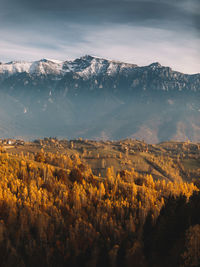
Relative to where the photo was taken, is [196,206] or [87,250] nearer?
[196,206]

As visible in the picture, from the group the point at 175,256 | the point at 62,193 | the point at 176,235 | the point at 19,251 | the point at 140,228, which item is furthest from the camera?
the point at 62,193

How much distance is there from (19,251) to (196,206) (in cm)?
6763

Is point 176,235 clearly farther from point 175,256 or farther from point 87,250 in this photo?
point 87,250

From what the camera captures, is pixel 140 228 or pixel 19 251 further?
pixel 140 228

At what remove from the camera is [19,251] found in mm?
99438

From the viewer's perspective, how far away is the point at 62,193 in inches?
6319

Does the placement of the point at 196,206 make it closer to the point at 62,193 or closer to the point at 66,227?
the point at 66,227

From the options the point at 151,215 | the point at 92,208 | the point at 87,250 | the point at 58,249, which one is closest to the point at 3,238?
the point at 58,249

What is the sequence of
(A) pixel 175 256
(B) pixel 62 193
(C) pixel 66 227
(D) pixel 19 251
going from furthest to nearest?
(B) pixel 62 193 → (C) pixel 66 227 → (D) pixel 19 251 → (A) pixel 175 256

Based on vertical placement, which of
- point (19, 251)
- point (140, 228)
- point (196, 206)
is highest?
point (196, 206)

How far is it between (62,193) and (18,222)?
42.5 m

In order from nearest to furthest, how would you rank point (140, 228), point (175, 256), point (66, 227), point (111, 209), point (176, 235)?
point (175, 256), point (176, 235), point (140, 228), point (66, 227), point (111, 209)

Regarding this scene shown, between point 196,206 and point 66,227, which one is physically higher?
point 196,206

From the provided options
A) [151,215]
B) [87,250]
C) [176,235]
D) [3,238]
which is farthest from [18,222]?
[176,235]
